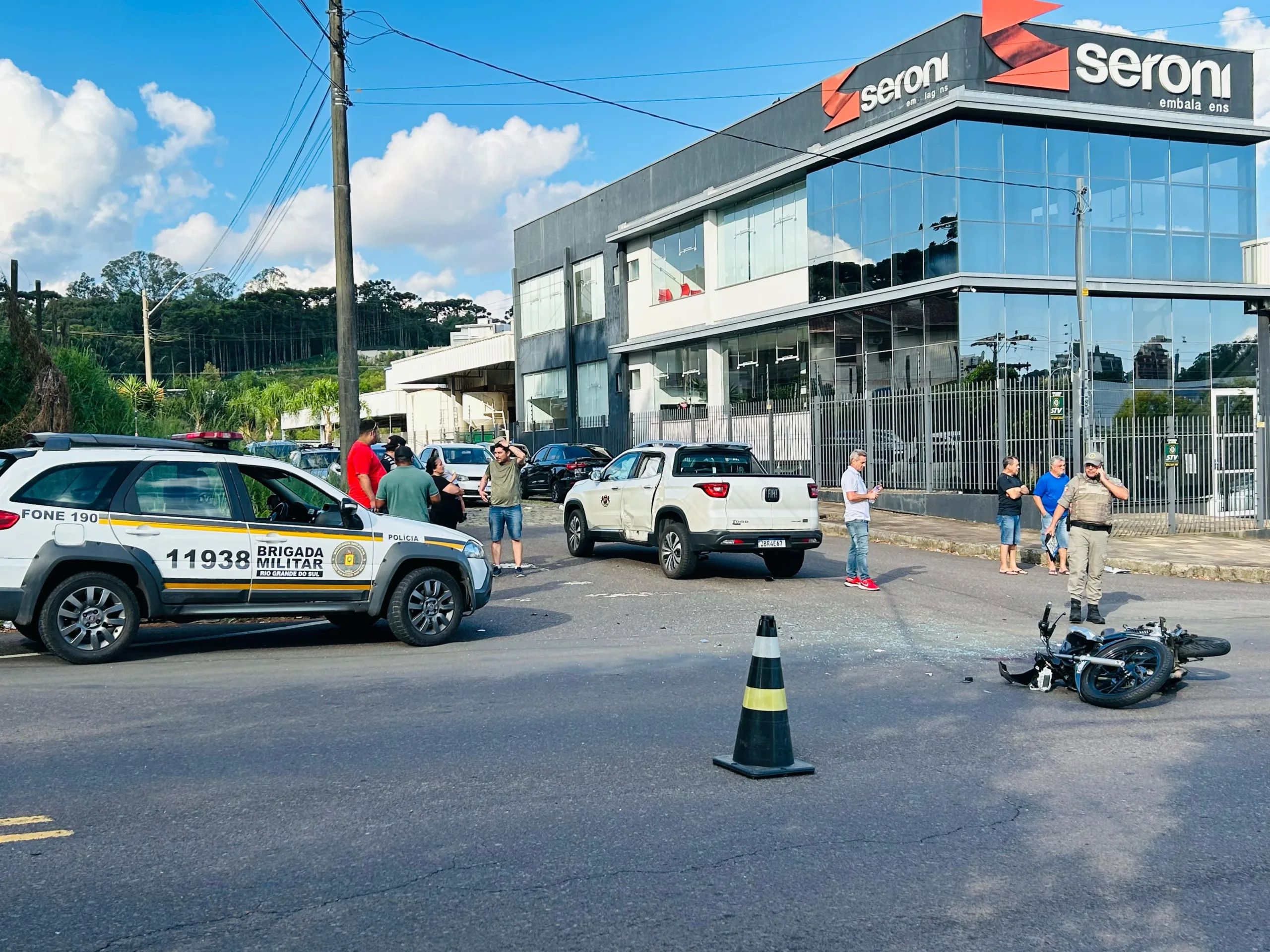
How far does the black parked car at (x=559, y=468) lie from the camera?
29.4 m

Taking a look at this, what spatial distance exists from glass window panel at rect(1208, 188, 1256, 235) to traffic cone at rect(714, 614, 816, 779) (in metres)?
26.4

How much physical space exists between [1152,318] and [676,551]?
1742 centimetres

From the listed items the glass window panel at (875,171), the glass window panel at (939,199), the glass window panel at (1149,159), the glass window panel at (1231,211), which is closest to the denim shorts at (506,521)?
the glass window panel at (939,199)

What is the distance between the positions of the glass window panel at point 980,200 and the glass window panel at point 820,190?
4.56m

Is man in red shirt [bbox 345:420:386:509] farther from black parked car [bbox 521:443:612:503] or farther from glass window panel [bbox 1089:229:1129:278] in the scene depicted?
glass window panel [bbox 1089:229:1129:278]

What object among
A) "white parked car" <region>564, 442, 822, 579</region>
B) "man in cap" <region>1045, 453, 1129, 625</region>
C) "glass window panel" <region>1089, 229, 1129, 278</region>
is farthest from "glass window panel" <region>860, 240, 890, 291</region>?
"man in cap" <region>1045, 453, 1129, 625</region>

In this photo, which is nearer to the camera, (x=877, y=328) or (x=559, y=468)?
(x=877, y=328)

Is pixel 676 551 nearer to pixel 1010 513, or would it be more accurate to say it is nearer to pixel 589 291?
pixel 1010 513

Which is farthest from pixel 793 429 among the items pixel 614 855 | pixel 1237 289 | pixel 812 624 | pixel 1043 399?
pixel 614 855

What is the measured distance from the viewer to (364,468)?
13719 mm

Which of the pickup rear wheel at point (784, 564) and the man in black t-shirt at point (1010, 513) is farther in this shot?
the man in black t-shirt at point (1010, 513)

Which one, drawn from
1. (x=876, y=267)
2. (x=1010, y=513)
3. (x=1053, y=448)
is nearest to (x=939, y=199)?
(x=876, y=267)

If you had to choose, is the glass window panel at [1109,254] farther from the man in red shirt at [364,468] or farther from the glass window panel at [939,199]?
the man in red shirt at [364,468]

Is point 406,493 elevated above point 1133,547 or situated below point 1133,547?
above
